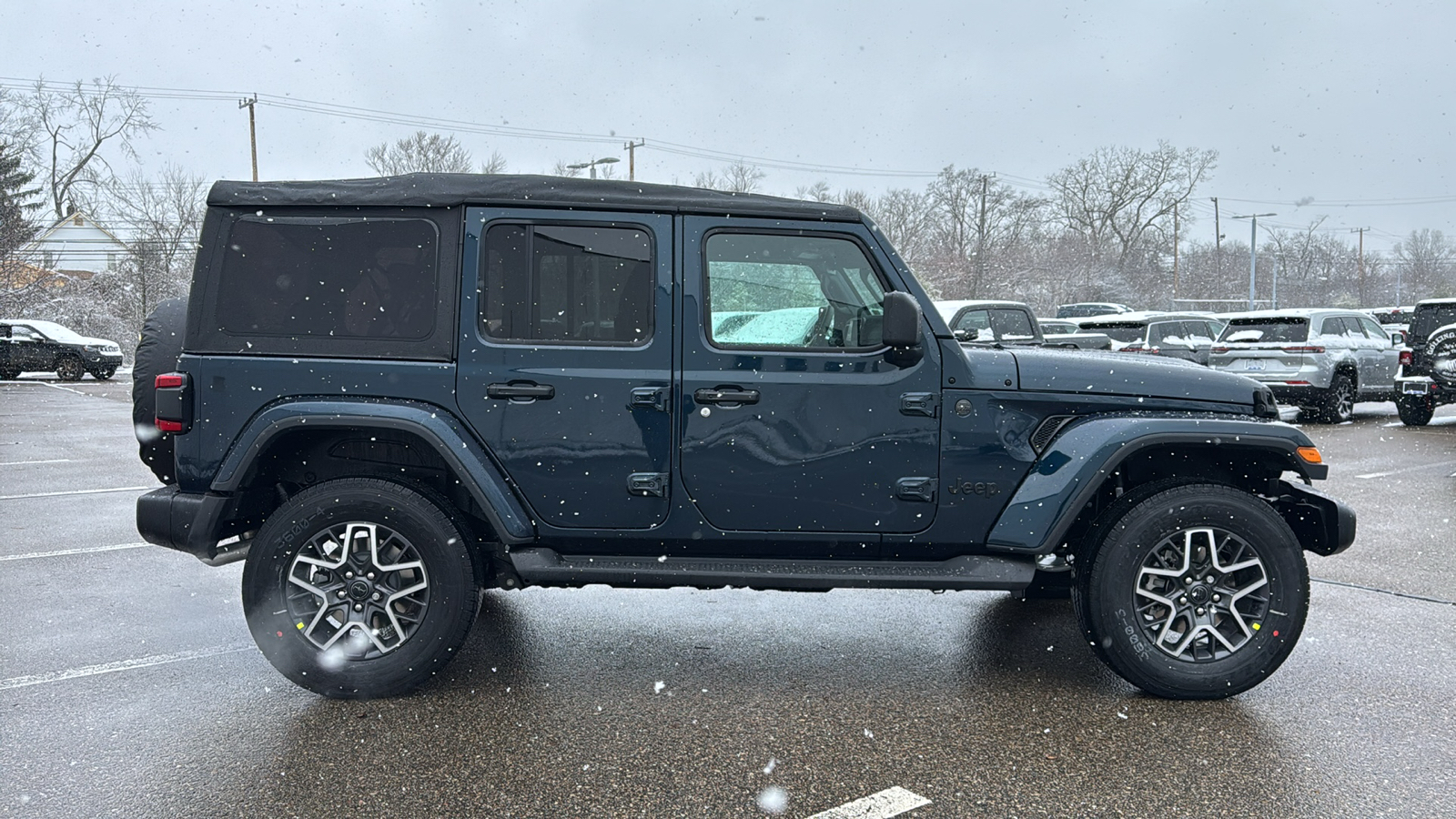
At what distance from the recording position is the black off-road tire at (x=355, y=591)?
386 cm

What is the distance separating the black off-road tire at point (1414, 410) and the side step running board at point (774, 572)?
13.8 metres

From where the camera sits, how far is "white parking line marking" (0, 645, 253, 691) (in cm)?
406

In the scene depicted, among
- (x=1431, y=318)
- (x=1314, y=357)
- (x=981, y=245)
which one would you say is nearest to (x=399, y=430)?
(x=1314, y=357)

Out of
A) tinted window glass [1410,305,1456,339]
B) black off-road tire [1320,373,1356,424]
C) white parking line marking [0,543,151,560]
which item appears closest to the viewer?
white parking line marking [0,543,151,560]

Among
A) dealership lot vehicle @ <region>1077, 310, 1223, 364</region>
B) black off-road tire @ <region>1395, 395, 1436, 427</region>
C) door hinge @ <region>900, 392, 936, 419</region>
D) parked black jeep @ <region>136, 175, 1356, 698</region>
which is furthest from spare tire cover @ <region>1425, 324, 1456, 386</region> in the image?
door hinge @ <region>900, 392, 936, 419</region>

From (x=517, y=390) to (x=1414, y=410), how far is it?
15489 mm

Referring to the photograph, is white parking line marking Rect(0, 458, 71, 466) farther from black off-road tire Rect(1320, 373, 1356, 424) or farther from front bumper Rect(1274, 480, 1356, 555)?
black off-road tire Rect(1320, 373, 1356, 424)

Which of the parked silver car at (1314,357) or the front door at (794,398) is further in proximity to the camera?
the parked silver car at (1314,357)

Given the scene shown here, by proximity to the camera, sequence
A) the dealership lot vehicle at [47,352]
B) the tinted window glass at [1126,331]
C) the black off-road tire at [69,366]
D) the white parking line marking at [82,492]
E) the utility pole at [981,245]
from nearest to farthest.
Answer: the white parking line marking at [82,492] < the tinted window glass at [1126,331] < the dealership lot vehicle at [47,352] < the black off-road tire at [69,366] < the utility pole at [981,245]

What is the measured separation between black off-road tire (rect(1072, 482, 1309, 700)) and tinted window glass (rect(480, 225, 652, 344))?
80.3 inches

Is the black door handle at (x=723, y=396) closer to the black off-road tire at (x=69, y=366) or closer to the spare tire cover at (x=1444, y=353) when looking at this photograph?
the spare tire cover at (x=1444, y=353)

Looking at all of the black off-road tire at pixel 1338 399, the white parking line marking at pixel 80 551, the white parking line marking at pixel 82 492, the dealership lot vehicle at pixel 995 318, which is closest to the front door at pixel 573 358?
the white parking line marking at pixel 80 551

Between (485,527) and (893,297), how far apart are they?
1.93 m

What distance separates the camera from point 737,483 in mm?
3953
